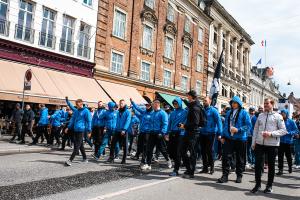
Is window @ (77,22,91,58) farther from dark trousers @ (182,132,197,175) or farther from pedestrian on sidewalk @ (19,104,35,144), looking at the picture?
dark trousers @ (182,132,197,175)

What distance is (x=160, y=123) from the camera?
1023 cm

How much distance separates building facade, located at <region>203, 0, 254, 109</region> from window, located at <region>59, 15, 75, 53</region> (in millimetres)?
18913

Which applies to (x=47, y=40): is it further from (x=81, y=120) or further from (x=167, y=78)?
(x=167, y=78)

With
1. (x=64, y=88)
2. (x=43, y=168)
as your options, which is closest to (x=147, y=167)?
(x=43, y=168)

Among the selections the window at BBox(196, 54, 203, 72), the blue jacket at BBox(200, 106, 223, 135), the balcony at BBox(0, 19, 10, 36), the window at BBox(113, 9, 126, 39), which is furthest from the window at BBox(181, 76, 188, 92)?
the blue jacket at BBox(200, 106, 223, 135)

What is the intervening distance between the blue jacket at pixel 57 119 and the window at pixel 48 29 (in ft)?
20.7

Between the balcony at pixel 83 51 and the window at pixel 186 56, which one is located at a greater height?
the window at pixel 186 56

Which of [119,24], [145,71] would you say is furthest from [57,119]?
[145,71]

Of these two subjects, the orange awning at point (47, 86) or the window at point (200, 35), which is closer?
the orange awning at point (47, 86)

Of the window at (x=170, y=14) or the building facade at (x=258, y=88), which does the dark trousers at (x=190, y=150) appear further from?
the building facade at (x=258, y=88)

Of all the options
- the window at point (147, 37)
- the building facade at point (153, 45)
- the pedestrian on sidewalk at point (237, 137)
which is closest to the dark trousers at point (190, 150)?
the pedestrian on sidewalk at point (237, 137)

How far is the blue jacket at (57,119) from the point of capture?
16186 millimetres

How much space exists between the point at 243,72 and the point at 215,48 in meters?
14.4

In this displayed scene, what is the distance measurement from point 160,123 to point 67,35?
14.7 m
